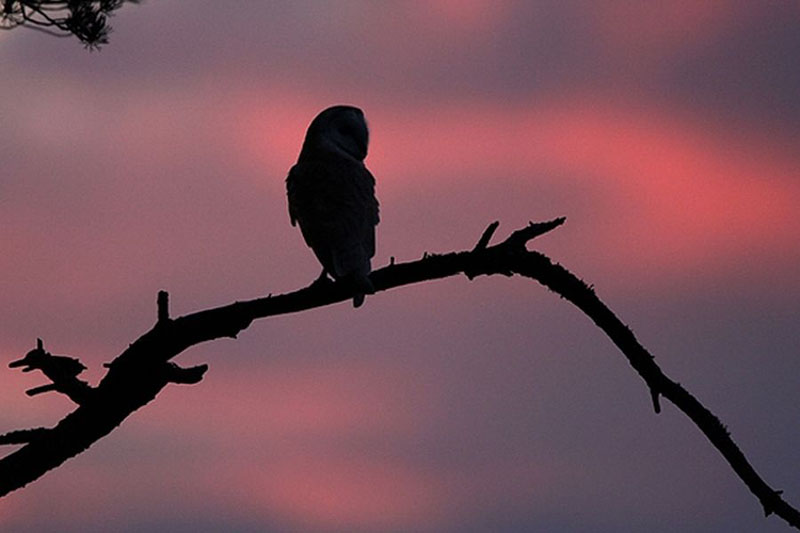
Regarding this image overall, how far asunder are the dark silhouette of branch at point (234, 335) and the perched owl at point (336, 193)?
0.80m

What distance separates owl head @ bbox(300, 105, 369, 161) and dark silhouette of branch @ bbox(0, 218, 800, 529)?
1.57 m

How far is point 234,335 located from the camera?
443 cm

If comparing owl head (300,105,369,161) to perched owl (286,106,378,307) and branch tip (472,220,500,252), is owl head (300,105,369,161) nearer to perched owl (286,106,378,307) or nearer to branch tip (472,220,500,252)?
perched owl (286,106,378,307)

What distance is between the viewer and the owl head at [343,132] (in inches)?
245

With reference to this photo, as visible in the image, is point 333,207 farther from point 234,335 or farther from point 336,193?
point 234,335

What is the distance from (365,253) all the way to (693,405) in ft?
5.53

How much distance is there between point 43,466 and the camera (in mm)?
4625

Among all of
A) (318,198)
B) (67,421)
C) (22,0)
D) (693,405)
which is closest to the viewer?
(693,405)

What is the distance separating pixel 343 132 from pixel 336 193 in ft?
1.67

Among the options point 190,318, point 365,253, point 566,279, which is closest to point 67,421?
point 190,318

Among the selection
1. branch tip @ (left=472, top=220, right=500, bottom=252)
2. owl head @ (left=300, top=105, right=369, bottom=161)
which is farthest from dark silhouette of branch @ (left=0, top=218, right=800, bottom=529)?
owl head @ (left=300, top=105, right=369, bottom=161)

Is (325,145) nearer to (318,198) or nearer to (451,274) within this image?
(318,198)

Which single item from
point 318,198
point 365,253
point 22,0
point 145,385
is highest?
point 22,0

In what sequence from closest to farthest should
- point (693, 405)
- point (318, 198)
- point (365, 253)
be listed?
point (693, 405) → point (365, 253) → point (318, 198)
